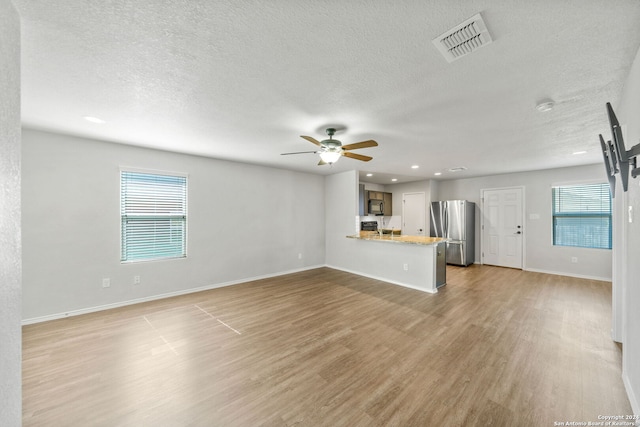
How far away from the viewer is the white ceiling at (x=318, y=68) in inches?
52.2

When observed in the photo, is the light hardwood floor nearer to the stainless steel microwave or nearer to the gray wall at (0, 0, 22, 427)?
the gray wall at (0, 0, 22, 427)

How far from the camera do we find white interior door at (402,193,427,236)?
299 inches

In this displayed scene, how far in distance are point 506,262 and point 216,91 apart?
7.35 metres

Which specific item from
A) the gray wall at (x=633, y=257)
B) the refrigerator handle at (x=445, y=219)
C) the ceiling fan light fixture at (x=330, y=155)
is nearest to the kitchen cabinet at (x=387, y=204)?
the refrigerator handle at (x=445, y=219)

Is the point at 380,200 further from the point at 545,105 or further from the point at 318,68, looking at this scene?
the point at 318,68

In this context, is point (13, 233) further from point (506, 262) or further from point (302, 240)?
point (506, 262)

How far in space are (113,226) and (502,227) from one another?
822 centimetres

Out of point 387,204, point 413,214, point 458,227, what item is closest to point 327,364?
point 458,227

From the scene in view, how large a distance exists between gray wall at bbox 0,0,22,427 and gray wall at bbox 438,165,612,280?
26.2 ft

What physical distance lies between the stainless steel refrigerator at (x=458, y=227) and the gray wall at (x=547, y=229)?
92 cm

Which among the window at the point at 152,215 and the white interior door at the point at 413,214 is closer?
the window at the point at 152,215

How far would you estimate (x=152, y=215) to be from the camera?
4.04m

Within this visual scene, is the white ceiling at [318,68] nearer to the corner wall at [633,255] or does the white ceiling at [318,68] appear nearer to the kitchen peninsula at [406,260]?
the corner wall at [633,255]

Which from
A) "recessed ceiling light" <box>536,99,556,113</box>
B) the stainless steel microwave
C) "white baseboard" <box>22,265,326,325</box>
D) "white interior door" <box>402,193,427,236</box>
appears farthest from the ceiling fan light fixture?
"white interior door" <box>402,193,427,236</box>
